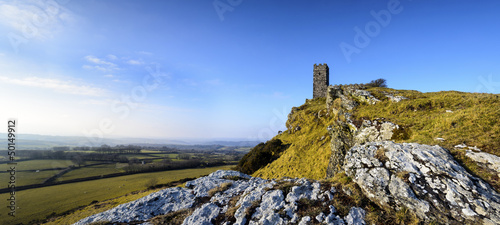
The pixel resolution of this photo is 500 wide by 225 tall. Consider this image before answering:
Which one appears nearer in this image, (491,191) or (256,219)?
(491,191)

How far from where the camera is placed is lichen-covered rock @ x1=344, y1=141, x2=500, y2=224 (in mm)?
5629

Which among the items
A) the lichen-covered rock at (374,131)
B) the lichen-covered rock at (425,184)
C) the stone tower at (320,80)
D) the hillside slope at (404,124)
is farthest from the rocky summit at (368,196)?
the stone tower at (320,80)

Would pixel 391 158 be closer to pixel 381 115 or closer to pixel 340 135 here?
pixel 381 115

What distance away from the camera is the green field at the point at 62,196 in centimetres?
3903

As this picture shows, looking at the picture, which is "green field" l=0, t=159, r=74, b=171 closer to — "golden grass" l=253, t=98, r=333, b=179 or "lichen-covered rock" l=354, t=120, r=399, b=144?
"golden grass" l=253, t=98, r=333, b=179

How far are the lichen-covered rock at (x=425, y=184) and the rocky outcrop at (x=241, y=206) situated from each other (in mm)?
1614

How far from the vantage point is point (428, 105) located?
15.7 m

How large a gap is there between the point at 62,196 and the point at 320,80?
82.0m

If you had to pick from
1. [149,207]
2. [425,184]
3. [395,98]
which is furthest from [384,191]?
[395,98]

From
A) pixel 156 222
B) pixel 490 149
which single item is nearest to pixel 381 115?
pixel 490 149

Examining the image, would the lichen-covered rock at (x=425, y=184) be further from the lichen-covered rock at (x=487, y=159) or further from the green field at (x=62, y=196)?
the green field at (x=62, y=196)

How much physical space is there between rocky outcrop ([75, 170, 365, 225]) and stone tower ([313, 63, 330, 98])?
43784 mm

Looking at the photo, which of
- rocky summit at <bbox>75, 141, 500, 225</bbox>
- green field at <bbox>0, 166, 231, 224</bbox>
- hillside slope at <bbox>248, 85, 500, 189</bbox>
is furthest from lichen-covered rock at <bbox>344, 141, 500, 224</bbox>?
green field at <bbox>0, 166, 231, 224</bbox>

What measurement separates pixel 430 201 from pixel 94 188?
266 feet
